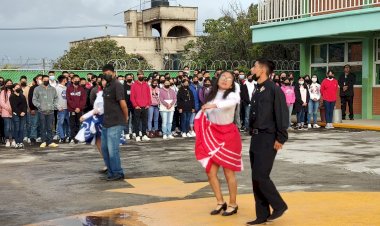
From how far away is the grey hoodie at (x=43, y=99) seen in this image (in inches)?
629

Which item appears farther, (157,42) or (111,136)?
(157,42)

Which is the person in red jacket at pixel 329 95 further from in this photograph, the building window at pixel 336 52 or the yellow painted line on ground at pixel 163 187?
the yellow painted line on ground at pixel 163 187

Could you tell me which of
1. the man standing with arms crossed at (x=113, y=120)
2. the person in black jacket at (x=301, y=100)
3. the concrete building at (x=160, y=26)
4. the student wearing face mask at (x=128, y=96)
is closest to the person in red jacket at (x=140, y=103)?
the student wearing face mask at (x=128, y=96)

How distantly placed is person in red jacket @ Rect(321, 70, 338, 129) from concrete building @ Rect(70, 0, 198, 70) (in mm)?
44855

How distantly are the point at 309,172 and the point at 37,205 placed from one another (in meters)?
5.09

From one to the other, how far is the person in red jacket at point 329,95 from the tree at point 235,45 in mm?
8493

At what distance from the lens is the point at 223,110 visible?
764 centimetres

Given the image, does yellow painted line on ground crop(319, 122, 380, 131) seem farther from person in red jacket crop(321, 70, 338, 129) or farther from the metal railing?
the metal railing

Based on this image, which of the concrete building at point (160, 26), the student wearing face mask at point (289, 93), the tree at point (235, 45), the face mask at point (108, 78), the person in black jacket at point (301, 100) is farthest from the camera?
the concrete building at point (160, 26)

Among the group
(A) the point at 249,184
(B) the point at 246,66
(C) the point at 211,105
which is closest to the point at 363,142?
(A) the point at 249,184

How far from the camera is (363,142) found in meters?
16.1

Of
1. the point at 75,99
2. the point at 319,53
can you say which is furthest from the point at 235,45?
the point at 75,99

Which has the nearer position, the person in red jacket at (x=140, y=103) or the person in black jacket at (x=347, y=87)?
the person in red jacket at (x=140, y=103)

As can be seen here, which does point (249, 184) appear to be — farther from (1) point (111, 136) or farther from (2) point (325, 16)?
(2) point (325, 16)
